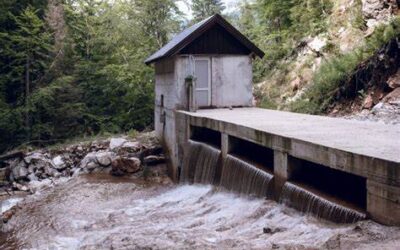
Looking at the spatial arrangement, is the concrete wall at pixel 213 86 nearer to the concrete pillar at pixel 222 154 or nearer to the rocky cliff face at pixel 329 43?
the rocky cliff face at pixel 329 43

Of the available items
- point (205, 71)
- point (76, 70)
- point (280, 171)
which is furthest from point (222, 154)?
point (76, 70)

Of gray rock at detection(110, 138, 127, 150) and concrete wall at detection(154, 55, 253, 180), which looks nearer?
concrete wall at detection(154, 55, 253, 180)

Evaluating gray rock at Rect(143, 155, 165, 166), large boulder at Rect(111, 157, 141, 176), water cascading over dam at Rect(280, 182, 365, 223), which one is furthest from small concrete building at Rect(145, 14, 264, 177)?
water cascading over dam at Rect(280, 182, 365, 223)

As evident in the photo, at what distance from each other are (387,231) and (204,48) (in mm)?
10491

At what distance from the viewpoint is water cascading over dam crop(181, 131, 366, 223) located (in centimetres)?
646

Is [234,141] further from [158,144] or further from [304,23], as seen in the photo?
[304,23]

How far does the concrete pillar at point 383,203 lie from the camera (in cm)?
518

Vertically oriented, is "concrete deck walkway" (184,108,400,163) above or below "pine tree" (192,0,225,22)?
below

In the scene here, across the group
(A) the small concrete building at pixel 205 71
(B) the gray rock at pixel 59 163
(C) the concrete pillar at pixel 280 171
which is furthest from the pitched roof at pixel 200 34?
(C) the concrete pillar at pixel 280 171

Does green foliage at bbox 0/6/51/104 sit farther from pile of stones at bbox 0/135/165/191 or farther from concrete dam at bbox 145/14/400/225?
concrete dam at bbox 145/14/400/225

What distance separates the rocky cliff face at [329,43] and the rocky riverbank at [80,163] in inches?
244

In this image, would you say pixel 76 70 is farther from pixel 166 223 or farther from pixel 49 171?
pixel 166 223

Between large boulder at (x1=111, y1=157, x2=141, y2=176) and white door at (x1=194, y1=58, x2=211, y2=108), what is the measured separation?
124 inches

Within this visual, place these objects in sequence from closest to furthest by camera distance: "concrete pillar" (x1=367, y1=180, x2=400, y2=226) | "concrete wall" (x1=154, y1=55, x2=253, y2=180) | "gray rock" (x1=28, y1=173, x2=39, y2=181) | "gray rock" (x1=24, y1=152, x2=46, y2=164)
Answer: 1. "concrete pillar" (x1=367, y1=180, x2=400, y2=226)
2. "concrete wall" (x1=154, y1=55, x2=253, y2=180)
3. "gray rock" (x1=28, y1=173, x2=39, y2=181)
4. "gray rock" (x1=24, y1=152, x2=46, y2=164)
